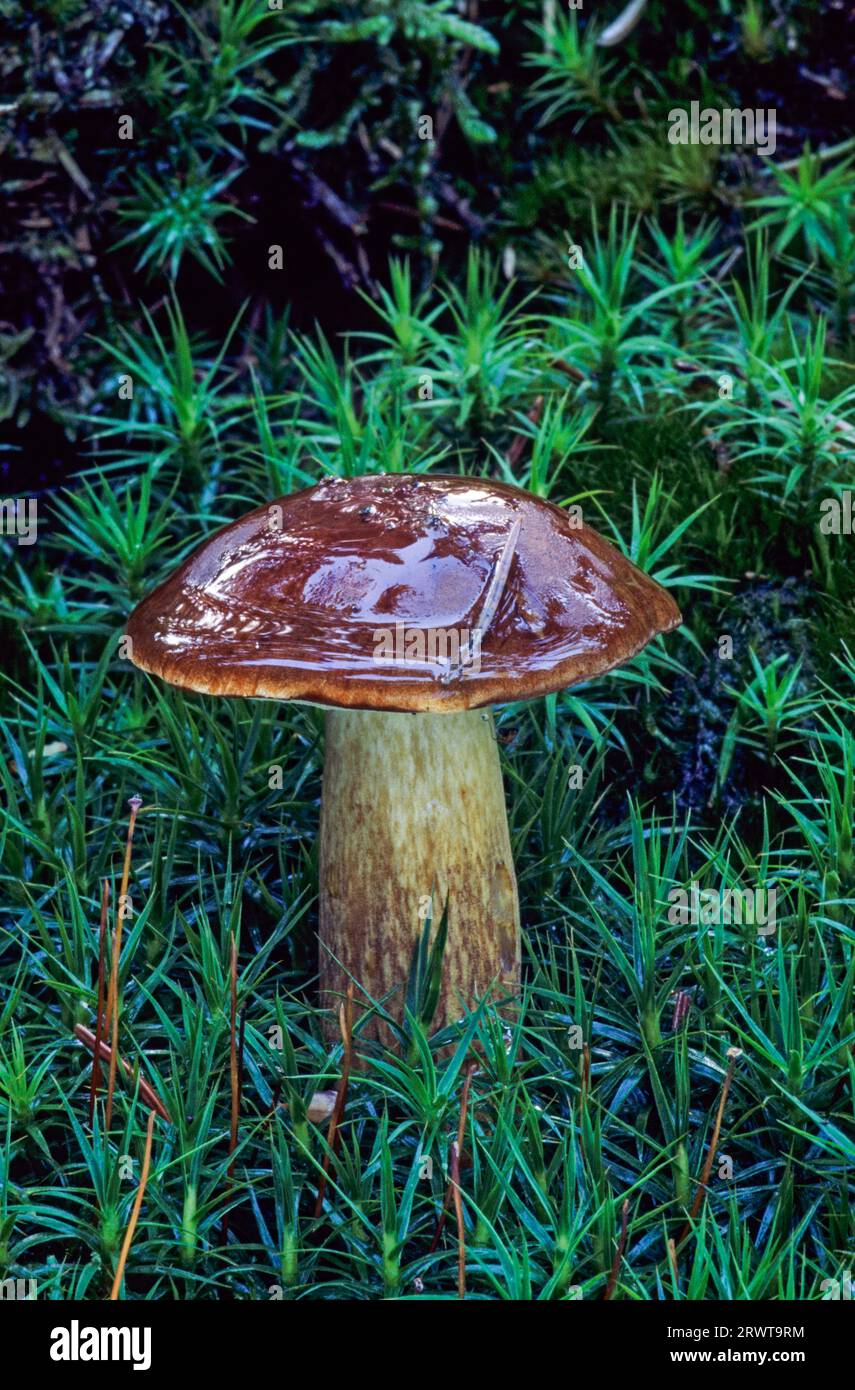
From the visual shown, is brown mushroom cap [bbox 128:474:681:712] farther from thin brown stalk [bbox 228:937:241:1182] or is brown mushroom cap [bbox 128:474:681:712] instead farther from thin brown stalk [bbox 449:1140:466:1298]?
thin brown stalk [bbox 449:1140:466:1298]

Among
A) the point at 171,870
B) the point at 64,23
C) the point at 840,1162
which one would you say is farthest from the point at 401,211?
the point at 840,1162

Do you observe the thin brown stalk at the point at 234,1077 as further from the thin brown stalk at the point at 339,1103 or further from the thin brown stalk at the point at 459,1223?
the thin brown stalk at the point at 459,1223

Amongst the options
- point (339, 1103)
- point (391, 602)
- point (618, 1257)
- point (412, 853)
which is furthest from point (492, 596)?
point (618, 1257)

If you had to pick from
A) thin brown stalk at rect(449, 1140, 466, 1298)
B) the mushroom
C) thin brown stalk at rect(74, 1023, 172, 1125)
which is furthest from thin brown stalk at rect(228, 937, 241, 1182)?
thin brown stalk at rect(449, 1140, 466, 1298)

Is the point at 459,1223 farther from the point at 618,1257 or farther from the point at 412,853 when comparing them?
the point at 412,853

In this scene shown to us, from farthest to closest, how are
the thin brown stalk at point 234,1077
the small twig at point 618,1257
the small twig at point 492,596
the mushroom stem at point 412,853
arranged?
the mushroom stem at point 412,853 < the thin brown stalk at point 234,1077 < the small twig at point 492,596 < the small twig at point 618,1257

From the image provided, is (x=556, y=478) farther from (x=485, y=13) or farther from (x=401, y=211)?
(x=485, y=13)

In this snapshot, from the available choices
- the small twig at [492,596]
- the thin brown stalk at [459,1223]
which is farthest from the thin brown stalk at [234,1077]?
the small twig at [492,596]
